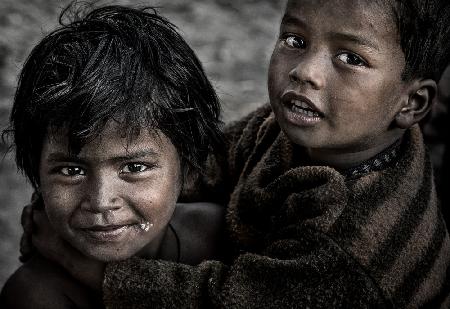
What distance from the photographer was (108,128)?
1.92 metres

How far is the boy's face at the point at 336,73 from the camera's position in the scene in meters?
1.91

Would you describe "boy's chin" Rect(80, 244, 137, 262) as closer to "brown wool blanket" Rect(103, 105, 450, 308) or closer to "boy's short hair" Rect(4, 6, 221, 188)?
"brown wool blanket" Rect(103, 105, 450, 308)

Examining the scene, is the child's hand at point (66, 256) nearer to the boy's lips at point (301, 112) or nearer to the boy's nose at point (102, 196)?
the boy's nose at point (102, 196)

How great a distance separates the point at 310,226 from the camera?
1964 millimetres

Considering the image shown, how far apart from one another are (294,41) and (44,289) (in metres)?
1.09

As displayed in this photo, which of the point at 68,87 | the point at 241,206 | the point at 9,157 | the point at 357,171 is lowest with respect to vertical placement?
the point at 9,157

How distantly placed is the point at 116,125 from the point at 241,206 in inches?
24.1

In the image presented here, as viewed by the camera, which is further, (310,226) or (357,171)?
(357,171)

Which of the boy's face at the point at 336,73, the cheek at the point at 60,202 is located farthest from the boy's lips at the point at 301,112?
the cheek at the point at 60,202

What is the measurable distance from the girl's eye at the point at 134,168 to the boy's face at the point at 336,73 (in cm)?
44

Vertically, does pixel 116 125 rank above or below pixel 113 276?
above

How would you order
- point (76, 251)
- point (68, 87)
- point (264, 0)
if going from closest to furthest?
1. point (68, 87)
2. point (76, 251)
3. point (264, 0)

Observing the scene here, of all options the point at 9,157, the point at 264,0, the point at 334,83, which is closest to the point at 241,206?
the point at 334,83

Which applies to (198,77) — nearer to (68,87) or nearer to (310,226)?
(68,87)
